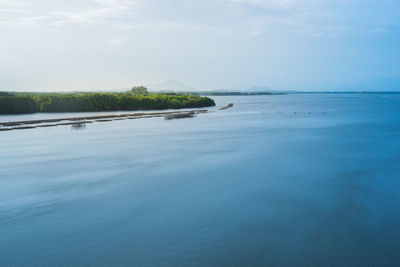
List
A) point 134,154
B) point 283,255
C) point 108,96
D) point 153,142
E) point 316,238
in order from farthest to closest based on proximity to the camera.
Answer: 1. point 108,96
2. point 153,142
3. point 134,154
4. point 316,238
5. point 283,255

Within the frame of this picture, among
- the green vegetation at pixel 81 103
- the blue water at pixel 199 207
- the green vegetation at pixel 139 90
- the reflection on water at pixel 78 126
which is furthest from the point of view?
the green vegetation at pixel 139 90

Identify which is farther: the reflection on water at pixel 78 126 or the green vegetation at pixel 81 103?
the green vegetation at pixel 81 103

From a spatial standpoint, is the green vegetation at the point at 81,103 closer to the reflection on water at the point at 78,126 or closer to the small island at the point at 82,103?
the small island at the point at 82,103

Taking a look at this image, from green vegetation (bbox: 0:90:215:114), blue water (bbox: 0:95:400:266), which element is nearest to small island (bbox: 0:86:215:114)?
green vegetation (bbox: 0:90:215:114)

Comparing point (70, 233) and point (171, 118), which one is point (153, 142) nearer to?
point (70, 233)

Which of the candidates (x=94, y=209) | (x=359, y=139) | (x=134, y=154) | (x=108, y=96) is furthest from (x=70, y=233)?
(x=108, y=96)

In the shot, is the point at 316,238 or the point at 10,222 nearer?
the point at 316,238

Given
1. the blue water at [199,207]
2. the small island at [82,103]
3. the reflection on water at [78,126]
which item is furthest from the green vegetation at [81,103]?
the blue water at [199,207]

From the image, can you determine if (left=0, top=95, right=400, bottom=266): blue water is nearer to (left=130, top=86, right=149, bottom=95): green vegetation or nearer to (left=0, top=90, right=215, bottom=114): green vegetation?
(left=0, top=90, right=215, bottom=114): green vegetation

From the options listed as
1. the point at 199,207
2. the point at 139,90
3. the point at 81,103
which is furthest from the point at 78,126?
the point at 139,90
